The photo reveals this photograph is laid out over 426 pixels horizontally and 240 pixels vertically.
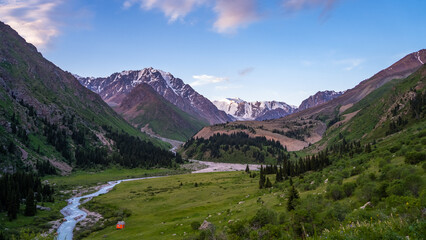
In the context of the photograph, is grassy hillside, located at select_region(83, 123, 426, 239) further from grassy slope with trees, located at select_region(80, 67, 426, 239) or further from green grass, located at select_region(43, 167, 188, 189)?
green grass, located at select_region(43, 167, 188, 189)

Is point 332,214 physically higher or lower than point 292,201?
higher

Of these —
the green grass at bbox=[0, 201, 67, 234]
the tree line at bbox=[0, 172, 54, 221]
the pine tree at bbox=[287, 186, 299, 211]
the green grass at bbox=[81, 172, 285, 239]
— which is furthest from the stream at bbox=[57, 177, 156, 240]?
the pine tree at bbox=[287, 186, 299, 211]

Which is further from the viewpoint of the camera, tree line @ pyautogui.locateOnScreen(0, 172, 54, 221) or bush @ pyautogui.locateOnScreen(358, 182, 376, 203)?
tree line @ pyautogui.locateOnScreen(0, 172, 54, 221)

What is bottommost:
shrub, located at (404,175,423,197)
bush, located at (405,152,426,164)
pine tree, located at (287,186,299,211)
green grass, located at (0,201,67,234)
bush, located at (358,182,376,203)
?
green grass, located at (0,201,67,234)

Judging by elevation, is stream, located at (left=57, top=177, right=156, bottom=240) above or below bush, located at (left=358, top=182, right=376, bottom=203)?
below

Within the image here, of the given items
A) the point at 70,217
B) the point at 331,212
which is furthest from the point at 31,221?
the point at 331,212

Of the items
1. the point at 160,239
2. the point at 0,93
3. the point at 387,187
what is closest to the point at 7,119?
the point at 0,93

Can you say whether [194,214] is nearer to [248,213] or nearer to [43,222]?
[248,213]

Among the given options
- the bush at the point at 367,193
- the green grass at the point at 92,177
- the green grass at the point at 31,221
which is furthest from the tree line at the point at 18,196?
the bush at the point at 367,193

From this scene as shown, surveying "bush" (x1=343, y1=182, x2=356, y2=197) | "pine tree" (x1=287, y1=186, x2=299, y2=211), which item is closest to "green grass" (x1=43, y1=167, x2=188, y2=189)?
"pine tree" (x1=287, y1=186, x2=299, y2=211)

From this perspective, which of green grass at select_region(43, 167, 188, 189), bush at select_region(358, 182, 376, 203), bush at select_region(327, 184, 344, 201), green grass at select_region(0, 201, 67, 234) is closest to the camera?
bush at select_region(358, 182, 376, 203)

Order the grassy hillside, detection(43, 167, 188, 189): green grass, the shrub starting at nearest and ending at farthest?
the grassy hillside < the shrub < detection(43, 167, 188, 189): green grass

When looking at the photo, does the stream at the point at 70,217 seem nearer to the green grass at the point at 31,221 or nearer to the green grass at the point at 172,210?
the green grass at the point at 31,221

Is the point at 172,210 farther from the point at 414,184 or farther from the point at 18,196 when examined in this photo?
the point at 414,184
